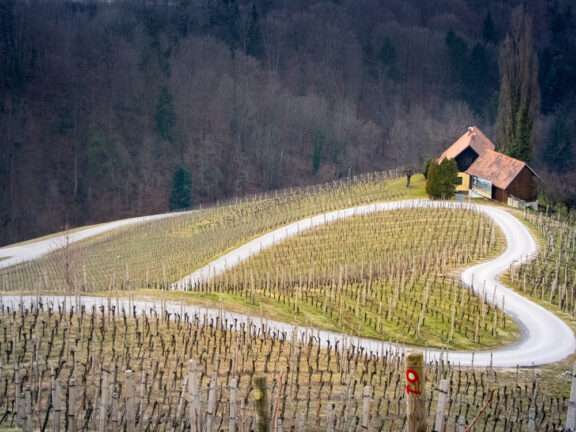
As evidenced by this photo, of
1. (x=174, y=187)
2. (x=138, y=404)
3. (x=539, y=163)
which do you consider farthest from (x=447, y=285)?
(x=539, y=163)

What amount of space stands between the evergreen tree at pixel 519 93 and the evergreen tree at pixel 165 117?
37520mm

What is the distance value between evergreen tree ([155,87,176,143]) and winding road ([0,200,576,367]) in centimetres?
3435

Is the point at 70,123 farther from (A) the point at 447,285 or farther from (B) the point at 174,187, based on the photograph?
(A) the point at 447,285

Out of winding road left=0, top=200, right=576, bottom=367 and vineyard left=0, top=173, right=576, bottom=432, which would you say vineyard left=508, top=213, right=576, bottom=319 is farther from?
winding road left=0, top=200, right=576, bottom=367

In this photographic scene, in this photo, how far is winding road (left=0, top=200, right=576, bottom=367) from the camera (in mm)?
21984

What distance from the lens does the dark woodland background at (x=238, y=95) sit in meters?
69.2

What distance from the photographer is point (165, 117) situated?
253 feet

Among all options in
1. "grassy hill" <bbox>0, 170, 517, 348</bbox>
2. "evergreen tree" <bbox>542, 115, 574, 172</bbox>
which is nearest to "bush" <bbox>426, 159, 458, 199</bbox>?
"grassy hill" <bbox>0, 170, 517, 348</bbox>

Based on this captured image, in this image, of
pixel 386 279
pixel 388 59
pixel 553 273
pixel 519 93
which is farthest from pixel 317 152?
pixel 553 273

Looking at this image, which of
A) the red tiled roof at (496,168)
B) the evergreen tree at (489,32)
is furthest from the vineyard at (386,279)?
the evergreen tree at (489,32)

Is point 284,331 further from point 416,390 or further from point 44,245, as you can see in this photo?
Result: point 44,245

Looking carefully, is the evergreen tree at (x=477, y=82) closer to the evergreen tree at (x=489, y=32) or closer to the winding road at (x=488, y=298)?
the evergreen tree at (x=489, y=32)

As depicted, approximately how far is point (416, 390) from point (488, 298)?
19.7 meters

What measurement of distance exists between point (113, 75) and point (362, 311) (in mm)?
60718
